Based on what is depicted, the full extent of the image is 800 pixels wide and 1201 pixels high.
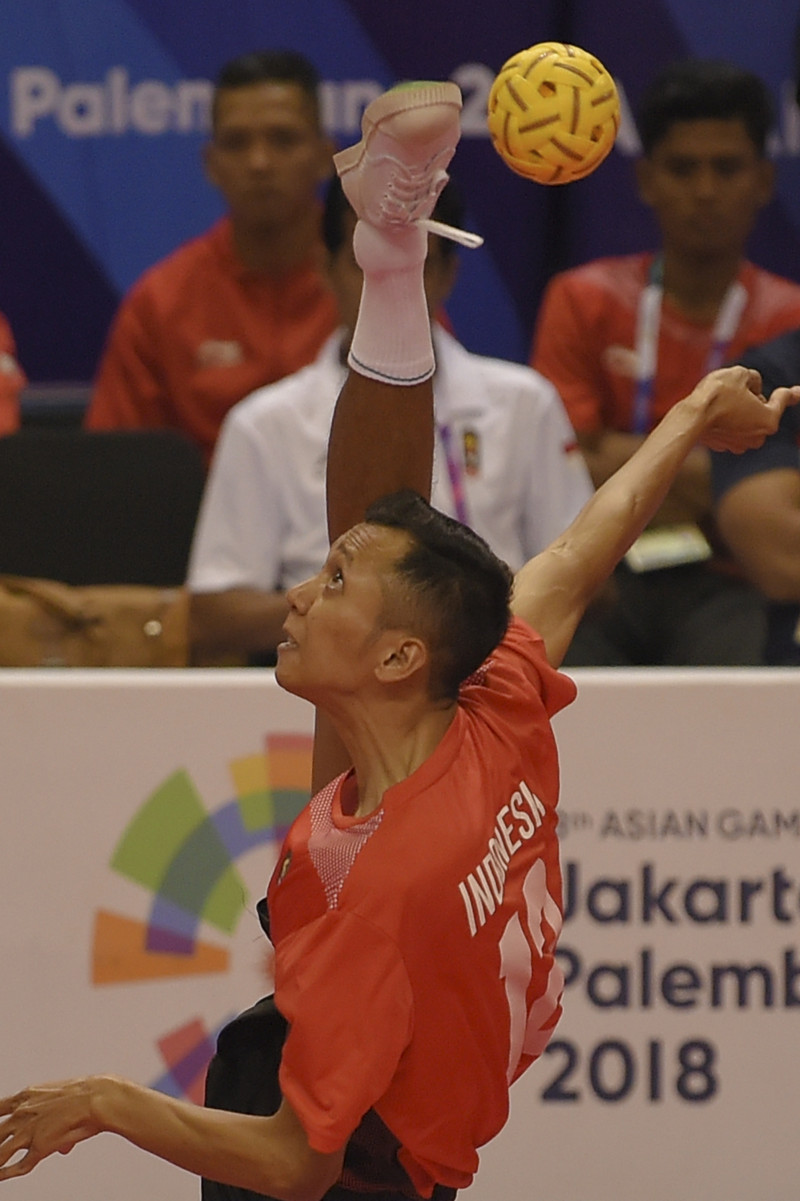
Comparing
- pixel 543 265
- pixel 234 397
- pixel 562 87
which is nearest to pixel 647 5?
pixel 543 265

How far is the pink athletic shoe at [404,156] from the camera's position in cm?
217

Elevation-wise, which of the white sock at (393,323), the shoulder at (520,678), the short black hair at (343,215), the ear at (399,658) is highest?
the short black hair at (343,215)

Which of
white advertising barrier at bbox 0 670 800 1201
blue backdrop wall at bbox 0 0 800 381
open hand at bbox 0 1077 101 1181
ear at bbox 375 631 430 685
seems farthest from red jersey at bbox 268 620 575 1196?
blue backdrop wall at bbox 0 0 800 381

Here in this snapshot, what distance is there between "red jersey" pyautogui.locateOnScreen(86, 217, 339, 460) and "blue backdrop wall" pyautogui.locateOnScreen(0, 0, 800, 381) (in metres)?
0.65

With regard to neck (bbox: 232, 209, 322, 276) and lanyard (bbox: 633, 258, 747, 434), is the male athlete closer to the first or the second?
lanyard (bbox: 633, 258, 747, 434)

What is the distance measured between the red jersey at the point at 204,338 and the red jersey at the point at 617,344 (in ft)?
2.16

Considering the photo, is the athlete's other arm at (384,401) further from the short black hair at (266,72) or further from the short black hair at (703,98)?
the short black hair at (266,72)

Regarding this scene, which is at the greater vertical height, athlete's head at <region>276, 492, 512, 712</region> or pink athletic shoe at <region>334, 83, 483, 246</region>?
pink athletic shoe at <region>334, 83, 483, 246</region>

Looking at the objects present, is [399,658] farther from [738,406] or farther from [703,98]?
[703,98]

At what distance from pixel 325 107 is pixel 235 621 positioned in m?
2.17

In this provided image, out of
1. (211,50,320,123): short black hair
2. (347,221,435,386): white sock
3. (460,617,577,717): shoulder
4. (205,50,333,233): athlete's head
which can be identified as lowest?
(460,617,577,717): shoulder

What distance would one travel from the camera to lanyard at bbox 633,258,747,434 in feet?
16.1

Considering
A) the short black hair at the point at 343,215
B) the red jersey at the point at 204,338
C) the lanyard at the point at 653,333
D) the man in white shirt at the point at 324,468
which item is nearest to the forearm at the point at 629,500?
the man in white shirt at the point at 324,468

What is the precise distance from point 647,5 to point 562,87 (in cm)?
352
